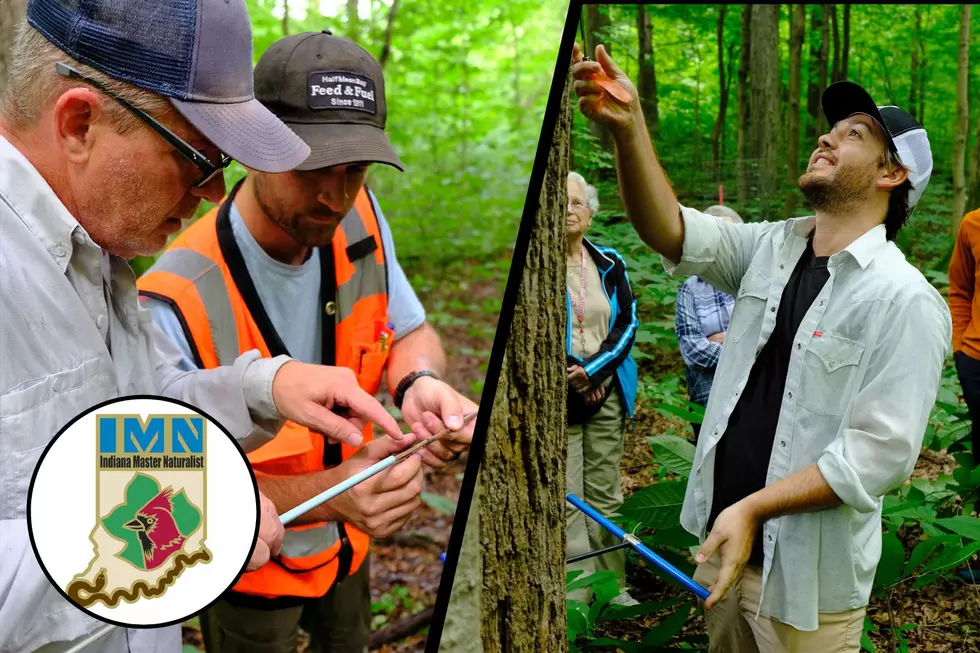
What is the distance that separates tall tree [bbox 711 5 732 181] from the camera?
3.57 ft

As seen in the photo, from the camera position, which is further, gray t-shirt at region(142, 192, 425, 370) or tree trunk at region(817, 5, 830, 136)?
gray t-shirt at region(142, 192, 425, 370)

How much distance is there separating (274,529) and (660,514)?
0.59 meters

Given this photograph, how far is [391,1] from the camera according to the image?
2469 mm

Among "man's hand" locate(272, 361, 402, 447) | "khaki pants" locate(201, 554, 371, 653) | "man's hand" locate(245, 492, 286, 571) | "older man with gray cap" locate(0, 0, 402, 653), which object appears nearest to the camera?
"older man with gray cap" locate(0, 0, 402, 653)

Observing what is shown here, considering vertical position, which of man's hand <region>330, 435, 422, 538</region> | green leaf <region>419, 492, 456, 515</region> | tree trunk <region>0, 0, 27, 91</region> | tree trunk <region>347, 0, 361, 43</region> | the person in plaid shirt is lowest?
green leaf <region>419, 492, 456, 515</region>

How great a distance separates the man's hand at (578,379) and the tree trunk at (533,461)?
23 millimetres

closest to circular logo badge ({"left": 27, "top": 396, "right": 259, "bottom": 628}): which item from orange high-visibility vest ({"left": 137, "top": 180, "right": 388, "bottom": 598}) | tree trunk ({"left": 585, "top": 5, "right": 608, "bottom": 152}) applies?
orange high-visibility vest ({"left": 137, "top": 180, "right": 388, "bottom": 598})

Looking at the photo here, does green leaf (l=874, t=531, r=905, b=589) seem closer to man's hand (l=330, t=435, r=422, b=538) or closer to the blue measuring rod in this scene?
the blue measuring rod

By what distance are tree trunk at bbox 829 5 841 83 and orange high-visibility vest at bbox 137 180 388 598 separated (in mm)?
832

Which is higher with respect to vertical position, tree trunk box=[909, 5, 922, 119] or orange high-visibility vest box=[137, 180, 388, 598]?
tree trunk box=[909, 5, 922, 119]

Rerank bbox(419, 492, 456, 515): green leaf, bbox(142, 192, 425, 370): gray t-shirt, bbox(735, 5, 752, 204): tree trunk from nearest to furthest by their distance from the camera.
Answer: bbox(735, 5, 752, 204): tree trunk → bbox(142, 192, 425, 370): gray t-shirt → bbox(419, 492, 456, 515): green leaf

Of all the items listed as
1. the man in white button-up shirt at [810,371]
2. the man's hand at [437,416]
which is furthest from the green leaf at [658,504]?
the man's hand at [437,416]

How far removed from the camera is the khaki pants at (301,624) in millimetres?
1429

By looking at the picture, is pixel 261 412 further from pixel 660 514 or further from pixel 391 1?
pixel 391 1
